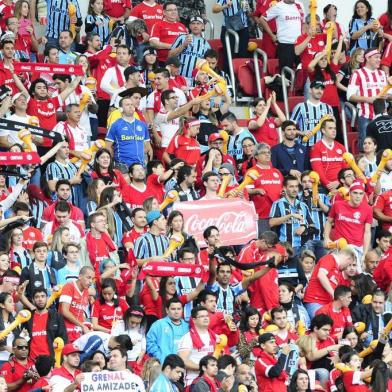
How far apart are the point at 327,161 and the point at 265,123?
3.18 feet

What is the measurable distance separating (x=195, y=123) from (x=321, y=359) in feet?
12.8

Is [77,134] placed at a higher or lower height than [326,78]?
higher

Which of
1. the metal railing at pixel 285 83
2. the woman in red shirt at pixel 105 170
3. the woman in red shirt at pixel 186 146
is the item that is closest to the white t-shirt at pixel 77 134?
the woman in red shirt at pixel 105 170

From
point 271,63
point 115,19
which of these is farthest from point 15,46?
point 271,63

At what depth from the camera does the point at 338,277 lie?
21.0 m

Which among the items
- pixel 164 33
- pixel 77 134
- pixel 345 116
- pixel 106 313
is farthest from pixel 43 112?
pixel 345 116

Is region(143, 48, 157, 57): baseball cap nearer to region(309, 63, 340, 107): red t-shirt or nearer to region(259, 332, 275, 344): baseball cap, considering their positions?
region(309, 63, 340, 107): red t-shirt

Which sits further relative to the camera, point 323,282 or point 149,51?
point 149,51

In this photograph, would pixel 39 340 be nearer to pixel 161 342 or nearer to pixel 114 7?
pixel 161 342

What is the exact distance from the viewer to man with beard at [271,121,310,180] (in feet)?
75.5

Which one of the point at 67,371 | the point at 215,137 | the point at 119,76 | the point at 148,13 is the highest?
the point at 148,13

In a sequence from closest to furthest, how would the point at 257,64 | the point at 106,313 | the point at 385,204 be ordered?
the point at 106,313 < the point at 385,204 < the point at 257,64

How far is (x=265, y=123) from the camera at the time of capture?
23.8 meters

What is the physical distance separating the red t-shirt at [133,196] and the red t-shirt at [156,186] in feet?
0.61
